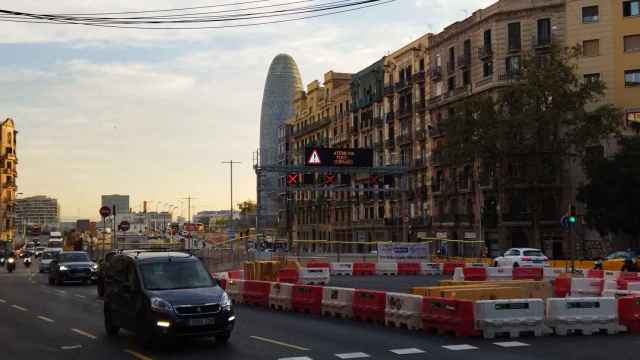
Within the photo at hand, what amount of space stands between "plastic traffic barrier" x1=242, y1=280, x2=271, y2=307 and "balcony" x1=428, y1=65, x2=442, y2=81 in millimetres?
53541

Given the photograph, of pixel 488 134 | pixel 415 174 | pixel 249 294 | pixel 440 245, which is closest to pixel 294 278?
pixel 249 294

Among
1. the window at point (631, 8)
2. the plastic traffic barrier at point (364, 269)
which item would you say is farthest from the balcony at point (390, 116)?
the plastic traffic barrier at point (364, 269)

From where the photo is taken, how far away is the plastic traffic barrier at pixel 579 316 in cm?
1627

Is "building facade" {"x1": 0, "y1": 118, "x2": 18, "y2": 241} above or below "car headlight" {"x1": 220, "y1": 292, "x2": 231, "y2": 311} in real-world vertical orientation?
above

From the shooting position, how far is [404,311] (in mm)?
17438

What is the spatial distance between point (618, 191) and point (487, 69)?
17.9 m

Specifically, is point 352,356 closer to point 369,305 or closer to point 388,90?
point 369,305

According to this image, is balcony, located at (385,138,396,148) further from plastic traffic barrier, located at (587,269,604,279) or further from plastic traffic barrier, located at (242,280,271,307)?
plastic traffic barrier, located at (242,280,271,307)

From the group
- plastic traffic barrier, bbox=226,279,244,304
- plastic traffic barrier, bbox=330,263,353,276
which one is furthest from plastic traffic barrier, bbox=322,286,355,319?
plastic traffic barrier, bbox=330,263,353,276

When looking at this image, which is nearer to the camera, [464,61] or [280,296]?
[280,296]

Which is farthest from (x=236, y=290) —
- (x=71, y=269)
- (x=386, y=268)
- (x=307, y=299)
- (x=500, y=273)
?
(x=386, y=268)

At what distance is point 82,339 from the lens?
15.8 m

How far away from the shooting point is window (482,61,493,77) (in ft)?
217

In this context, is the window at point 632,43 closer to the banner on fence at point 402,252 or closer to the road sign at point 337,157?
the banner on fence at point 402,252
